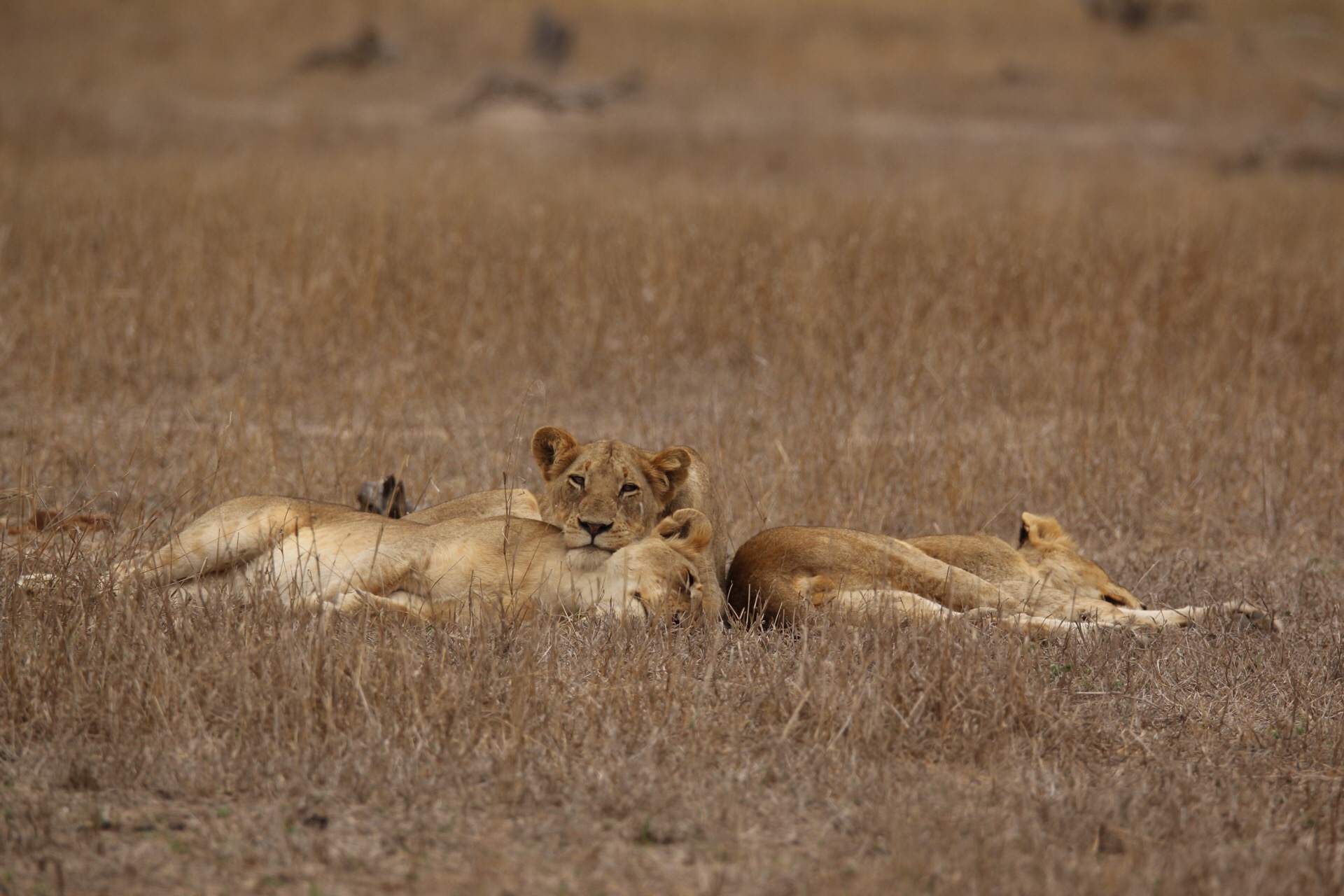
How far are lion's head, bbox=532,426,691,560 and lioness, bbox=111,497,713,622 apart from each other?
0.21 ft

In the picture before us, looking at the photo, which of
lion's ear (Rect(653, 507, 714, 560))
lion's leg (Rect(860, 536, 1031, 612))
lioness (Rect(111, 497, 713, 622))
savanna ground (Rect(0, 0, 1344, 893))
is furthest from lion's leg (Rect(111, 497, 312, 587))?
lion's leg (Rect(860, 536, 1031, 612))

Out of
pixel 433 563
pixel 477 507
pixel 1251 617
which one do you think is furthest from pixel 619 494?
pixel 1251 617

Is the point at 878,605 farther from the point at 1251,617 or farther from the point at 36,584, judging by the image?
the point at 36,584

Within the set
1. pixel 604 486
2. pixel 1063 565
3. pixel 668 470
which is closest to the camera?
pixel 604 486

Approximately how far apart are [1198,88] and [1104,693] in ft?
108

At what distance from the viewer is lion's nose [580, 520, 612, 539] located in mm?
4469

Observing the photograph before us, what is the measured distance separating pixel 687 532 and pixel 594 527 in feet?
1.05

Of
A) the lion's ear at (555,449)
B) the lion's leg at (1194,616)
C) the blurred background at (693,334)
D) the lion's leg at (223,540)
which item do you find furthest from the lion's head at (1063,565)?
the lion's leg at (223,540)

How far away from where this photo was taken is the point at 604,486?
4.54 m

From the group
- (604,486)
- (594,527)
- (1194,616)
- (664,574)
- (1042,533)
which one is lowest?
(1194,616)

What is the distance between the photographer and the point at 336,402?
7812mm

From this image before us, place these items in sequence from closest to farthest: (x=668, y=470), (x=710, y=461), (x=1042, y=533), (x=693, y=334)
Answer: (x=668, y=470), (x=1042, y=533), (x=710, y=461), (x=693, y=334)

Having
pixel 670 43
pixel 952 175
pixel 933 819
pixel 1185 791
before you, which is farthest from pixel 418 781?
pixel 670 43

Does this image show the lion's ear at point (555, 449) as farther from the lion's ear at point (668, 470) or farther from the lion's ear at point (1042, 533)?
the lion's ear at point (1042, 533)
